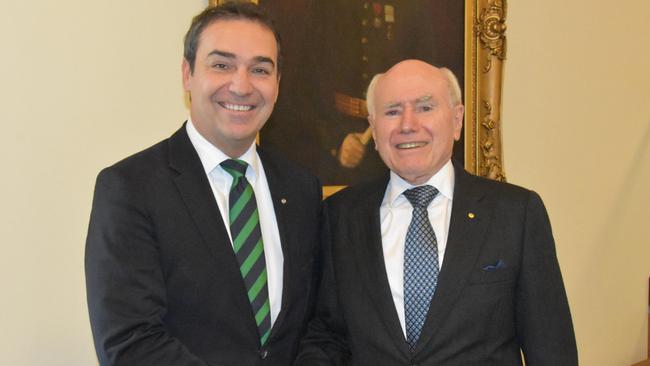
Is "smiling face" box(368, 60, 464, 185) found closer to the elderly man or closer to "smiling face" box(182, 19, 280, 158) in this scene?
the elderly man

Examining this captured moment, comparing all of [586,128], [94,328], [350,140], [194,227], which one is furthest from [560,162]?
[94,328]

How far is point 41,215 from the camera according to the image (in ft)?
7.29

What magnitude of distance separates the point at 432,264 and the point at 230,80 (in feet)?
2.59

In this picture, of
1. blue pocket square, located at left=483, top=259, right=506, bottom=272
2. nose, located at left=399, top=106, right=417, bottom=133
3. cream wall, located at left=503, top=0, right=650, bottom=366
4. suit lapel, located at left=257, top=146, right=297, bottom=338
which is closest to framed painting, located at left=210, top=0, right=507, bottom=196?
cream wall, located at left=503, top=0, right=650, bottom=366

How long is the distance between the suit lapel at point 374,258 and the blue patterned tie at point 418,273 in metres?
0.04

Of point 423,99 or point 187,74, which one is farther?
point 423,99

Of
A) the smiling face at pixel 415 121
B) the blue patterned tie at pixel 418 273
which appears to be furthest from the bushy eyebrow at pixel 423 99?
the blue patterned tie at pixel 418 273

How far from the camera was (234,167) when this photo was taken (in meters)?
2.10

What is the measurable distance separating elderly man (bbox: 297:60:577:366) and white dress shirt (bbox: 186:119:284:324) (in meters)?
0.20

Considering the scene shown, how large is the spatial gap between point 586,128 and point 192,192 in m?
2.63

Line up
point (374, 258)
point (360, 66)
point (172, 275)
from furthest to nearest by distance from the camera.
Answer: point (360, 66), point (374, 258), point (172, 275)

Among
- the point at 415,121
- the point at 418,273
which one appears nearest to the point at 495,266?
the point at 418,273

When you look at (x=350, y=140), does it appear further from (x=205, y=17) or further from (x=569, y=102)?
(x=569, y=102)

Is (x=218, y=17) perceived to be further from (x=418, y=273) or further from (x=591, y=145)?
(x=591, y=145)
